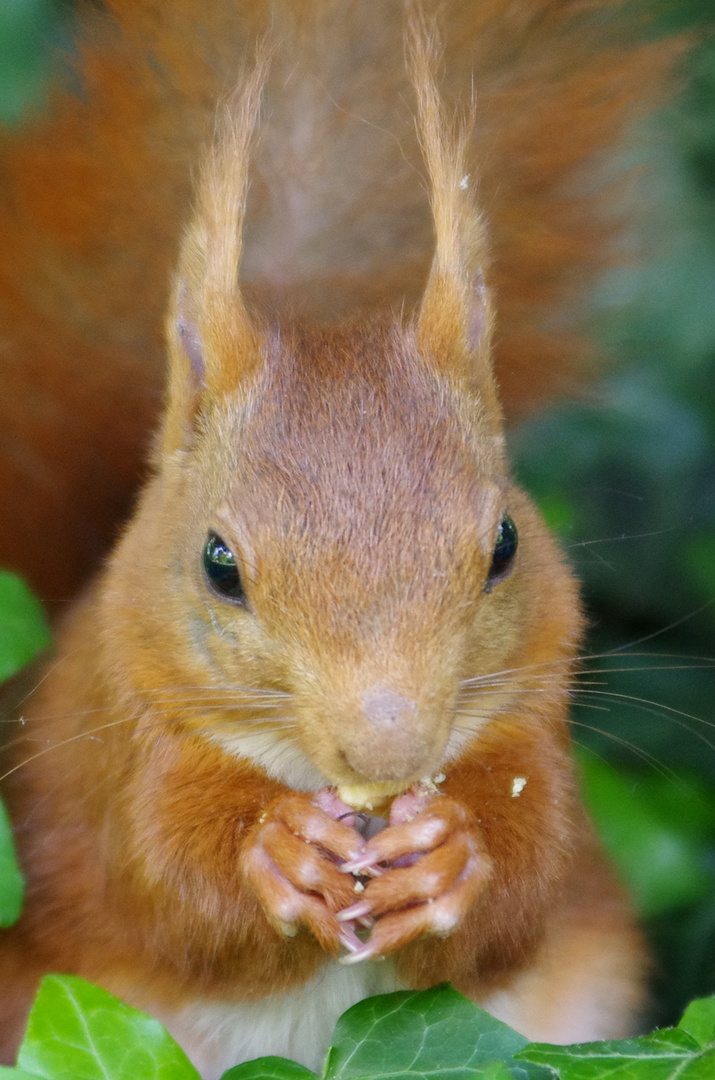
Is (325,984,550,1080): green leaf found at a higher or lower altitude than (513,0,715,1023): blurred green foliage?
lower

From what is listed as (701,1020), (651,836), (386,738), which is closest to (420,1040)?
(701,1020)

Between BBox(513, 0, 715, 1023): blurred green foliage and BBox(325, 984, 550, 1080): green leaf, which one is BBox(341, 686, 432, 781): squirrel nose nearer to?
BBox(325, 984, 550, 1080): green leaf

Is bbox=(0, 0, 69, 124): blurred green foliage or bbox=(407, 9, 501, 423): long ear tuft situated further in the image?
bbox=(0, 0, 69, 124): blurred green foliage

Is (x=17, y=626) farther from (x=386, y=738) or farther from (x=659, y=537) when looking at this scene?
(x=659, y=537)

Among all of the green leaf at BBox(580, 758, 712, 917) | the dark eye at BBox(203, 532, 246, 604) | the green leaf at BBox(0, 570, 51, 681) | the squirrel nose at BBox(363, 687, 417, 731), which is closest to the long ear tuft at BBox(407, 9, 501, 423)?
the dark eye at BBox(203, 532, 246, 604)

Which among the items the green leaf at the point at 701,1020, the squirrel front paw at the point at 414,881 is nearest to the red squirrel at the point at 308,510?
the squirrel front paw at the point at 414,881

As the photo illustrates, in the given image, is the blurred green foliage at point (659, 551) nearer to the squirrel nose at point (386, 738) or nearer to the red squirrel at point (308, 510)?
the red squirrel at point (308, 510)

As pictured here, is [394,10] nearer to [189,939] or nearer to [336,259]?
[336,259]
